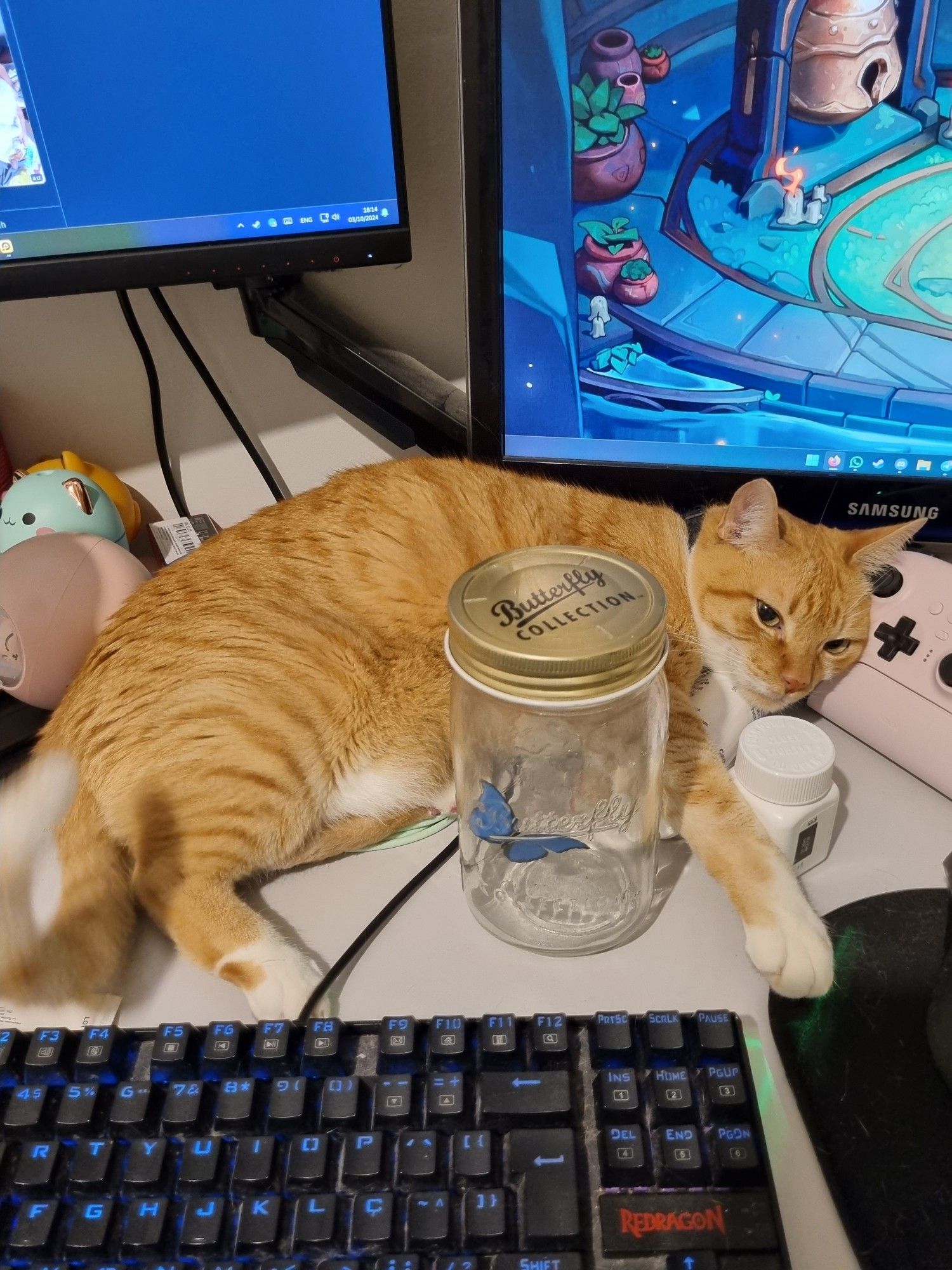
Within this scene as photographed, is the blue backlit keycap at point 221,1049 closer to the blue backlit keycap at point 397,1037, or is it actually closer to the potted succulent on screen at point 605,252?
the blue backlit keycap at point 397,1037

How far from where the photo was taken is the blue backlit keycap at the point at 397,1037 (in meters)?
0.49

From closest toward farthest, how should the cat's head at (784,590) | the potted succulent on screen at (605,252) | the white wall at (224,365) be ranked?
the potted succulent on screen at (605,252) < the cat's head at (784,590) < the white wall at (224,365)

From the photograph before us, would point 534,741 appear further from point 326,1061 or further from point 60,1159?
point 60,1159

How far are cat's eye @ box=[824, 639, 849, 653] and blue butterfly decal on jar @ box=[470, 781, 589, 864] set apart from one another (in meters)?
0.32

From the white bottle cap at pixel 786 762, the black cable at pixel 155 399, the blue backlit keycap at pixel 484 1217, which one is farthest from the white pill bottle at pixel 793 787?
the black cable at pixel 155 399

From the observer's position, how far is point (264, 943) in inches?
25.1

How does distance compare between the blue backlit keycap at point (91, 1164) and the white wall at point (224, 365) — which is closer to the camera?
the blue backlit keycap at point (91, 1164)

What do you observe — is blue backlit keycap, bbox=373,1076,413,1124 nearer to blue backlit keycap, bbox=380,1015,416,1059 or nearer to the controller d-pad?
blue backlit keycap, bbox=380,1015,416,1059

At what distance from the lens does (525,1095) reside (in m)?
0.47

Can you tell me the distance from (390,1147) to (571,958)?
194mm

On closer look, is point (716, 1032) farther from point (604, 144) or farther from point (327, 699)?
point (604, 144)

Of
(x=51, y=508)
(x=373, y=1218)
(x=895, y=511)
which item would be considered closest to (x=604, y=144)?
(x=895, y=511)

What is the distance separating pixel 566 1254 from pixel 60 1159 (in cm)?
26

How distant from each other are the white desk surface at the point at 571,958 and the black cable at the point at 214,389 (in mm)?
455
